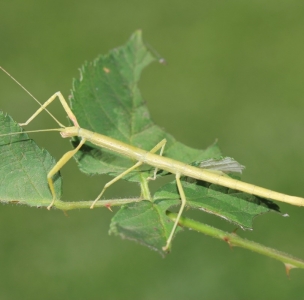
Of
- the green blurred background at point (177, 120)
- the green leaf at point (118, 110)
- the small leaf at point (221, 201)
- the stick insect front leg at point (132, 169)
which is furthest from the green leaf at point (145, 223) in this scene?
the green blurred background at point (177, 120)

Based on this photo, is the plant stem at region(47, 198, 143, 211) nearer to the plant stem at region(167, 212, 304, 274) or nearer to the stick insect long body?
the plant stem at region(167, 212, 304, 274)

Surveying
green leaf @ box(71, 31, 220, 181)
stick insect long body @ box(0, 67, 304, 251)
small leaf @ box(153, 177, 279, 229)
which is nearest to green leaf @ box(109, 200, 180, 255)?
small leaf @ box(153, 177, 279, 229)

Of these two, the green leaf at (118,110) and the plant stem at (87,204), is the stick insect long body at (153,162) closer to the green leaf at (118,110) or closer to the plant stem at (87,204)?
the green leaf at (118,110)

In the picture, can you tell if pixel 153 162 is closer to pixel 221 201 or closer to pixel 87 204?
pixel 221 201

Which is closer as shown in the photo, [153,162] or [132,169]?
[132,169]

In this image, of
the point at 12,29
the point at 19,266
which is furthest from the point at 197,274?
the point at 12,29

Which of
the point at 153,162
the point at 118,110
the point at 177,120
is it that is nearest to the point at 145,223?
the point at 153,162

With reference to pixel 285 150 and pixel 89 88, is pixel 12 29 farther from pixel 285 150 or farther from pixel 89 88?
pixel 89 88
